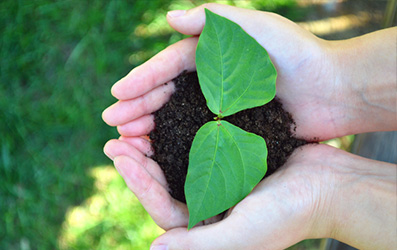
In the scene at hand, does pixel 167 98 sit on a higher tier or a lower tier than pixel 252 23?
lower

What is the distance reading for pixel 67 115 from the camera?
188cm

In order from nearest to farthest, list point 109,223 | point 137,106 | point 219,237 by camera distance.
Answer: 1. point 219,237
2. point 137,106
3. point 109,223

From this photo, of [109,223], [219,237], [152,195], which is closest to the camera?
[219,237]

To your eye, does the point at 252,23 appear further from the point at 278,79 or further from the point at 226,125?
the point at 226,125

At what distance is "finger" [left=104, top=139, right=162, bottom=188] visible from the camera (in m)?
1.29

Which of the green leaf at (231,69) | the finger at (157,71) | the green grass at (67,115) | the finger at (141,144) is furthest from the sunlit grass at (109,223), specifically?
the green leaf at (231,69)

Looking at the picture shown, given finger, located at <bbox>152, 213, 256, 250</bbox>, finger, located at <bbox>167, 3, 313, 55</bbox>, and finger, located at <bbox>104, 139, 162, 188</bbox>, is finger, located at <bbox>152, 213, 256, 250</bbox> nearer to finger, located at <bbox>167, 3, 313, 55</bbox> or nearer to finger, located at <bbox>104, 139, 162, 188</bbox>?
finger, located at <bbox>104, 139, 162, 188</bbox>

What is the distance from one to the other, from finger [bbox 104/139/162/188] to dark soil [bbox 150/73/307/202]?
23 millimetres

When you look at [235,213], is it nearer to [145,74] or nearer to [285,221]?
[285,221]

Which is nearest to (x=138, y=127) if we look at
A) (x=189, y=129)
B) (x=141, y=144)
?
(x=141, y=144)

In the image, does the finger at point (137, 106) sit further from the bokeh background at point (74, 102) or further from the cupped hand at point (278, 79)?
the bokeh background at point (74, 102)

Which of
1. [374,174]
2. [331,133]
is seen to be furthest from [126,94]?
[374,174]

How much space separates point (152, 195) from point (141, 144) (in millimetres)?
219

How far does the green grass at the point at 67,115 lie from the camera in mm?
1842
